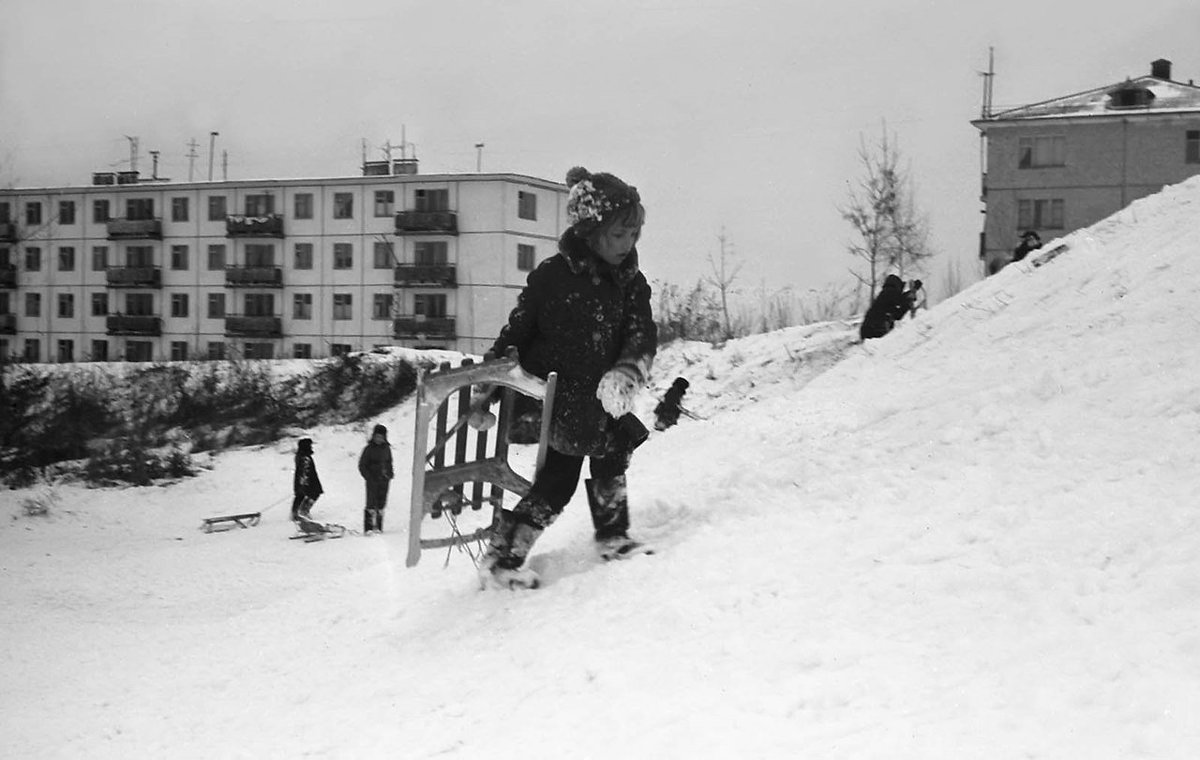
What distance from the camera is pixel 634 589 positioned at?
20.3ft

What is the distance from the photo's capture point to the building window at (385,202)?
149 ft

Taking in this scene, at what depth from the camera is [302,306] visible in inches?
1850

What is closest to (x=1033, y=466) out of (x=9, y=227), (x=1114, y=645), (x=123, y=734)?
(x=1114, y=645)

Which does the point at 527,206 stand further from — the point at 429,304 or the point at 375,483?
the point at 375,483

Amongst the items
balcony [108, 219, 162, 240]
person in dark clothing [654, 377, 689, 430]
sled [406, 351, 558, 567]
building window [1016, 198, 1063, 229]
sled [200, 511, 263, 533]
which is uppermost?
building window [1016, 198, 1063, 229]

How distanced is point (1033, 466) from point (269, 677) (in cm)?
435

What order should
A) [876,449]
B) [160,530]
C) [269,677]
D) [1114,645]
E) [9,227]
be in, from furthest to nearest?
[9,227] → [160,530] → [876,449] → [269,677] → [1114,645]

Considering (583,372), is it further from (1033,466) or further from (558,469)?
(1033,466)

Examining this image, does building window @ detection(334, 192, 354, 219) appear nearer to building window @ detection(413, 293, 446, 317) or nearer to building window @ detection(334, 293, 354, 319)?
building window @ detection(334, 293, 354, 319)

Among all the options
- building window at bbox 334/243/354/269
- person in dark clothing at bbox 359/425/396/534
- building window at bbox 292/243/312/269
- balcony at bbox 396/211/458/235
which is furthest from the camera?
building window at bbox 292/243/312/269

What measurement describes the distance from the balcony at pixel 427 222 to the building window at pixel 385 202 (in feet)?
3.41

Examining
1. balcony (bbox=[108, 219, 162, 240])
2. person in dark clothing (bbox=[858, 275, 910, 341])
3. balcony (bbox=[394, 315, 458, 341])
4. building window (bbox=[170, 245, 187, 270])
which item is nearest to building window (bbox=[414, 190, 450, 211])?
balcony (bbox=[394, 315, 458, 341])

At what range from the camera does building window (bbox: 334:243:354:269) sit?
151 ft

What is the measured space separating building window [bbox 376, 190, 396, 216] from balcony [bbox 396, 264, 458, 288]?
8.39 feet
